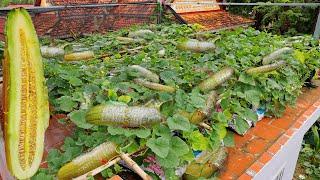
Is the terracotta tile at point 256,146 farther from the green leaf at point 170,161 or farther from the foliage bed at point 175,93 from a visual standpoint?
the green leaf at point 170,161

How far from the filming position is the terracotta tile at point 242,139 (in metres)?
2.02

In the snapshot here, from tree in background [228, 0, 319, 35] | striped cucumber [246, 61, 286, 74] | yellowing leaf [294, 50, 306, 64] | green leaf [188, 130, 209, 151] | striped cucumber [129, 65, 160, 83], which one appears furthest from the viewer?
tree in background [228, 0, 319, 35]

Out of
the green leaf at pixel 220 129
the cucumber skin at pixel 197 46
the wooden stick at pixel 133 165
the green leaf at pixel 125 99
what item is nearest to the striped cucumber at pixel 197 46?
the cucumber skin at pixel 197 46

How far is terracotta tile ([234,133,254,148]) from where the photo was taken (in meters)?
2.02

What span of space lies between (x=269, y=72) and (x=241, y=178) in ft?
2.66

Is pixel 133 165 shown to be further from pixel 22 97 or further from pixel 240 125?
pixel 240 125

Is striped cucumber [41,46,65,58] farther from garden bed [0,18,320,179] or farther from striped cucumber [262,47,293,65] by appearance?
striped cucumber [262,47,293,65]

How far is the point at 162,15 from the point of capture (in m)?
5.26

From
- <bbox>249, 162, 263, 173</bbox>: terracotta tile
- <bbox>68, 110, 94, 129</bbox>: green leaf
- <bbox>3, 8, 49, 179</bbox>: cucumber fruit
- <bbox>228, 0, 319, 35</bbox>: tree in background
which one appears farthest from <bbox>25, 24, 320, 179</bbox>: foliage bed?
<bbox>228, 0, 319, 35</bbox>: tree in background

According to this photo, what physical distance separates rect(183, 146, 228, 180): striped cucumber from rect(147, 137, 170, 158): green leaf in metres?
0.40

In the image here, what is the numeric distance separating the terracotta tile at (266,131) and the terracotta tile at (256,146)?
0.23ft

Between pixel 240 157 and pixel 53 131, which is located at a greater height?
pixel 53 131

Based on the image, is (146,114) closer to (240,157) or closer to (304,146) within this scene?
(240,157)

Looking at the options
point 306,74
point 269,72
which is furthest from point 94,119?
point 306,74
